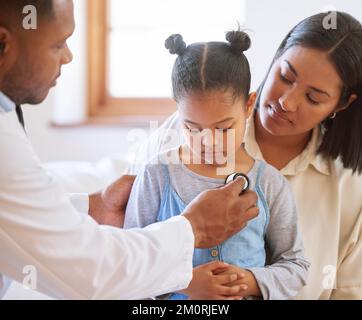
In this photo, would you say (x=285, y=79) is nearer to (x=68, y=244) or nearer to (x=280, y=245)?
(x=280, y=245)

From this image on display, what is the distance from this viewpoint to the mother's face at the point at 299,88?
2.84 ft

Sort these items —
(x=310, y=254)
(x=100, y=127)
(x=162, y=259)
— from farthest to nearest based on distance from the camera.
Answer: (x=100, y=127)
(x=310, y=254)
(x=162, y=259)

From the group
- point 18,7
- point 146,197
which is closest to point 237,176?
point 146,197

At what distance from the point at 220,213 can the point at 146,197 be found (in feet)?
0.33

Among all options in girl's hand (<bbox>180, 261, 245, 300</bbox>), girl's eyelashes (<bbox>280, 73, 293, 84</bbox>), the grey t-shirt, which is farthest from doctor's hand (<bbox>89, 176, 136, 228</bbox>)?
girl's eyelashes (<bbox>280, 73, 293, 84</bbox>)

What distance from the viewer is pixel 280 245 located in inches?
34.1

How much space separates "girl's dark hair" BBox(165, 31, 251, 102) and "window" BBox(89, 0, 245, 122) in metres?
0.09

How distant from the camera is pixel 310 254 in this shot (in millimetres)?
912
